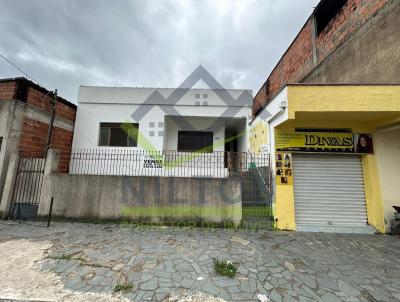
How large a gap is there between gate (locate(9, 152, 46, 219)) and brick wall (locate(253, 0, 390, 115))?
8373 mm

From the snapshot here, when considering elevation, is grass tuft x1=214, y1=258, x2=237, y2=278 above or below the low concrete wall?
below

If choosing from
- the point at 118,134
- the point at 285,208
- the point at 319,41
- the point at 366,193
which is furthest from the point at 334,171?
the point at 118,134

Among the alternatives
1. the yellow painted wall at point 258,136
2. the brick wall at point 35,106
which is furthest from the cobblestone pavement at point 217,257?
the yellow painted wall at point 258,136

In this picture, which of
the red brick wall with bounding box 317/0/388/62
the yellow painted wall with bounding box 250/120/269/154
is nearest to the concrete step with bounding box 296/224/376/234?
the yellow painted wall with bounding box 250/120/269/154

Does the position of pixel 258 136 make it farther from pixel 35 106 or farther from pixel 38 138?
pixel 35 106

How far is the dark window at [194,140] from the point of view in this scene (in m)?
11.2

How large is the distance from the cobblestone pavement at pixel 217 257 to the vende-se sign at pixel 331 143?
2563 mm

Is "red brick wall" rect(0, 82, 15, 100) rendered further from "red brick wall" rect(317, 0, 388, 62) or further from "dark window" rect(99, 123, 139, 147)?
"red brick wall" rect(317, 0, 388, 62)

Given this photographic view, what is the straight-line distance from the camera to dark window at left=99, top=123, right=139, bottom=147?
1000 cm

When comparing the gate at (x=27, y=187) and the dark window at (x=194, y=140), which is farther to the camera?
the dark window at (x=194, y=140)

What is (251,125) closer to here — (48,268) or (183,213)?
(183,213)

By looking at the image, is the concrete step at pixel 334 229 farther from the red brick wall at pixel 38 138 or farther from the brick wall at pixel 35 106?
the brick wall at pixel 35 106

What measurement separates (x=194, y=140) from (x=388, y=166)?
8.35 meters

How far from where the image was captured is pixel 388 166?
5934 mm
